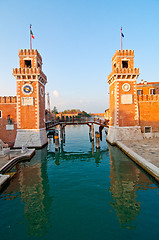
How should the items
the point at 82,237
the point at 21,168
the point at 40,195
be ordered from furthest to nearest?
1. the point at 21,168
2. the point at 40,195
3. the point at 82,237

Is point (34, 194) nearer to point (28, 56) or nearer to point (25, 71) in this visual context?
point (25, 71)

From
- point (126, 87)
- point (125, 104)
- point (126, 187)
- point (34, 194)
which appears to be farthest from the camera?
point (125, 104)

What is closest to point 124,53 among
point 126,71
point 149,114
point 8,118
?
point 126,71

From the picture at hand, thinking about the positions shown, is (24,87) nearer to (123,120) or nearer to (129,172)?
(123,120)

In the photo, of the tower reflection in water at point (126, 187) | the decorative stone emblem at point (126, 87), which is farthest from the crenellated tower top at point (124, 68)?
the tower reflection in water at point (126, 187)

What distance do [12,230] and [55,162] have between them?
371 inches

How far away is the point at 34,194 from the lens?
354 inches

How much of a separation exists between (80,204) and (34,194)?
3.09 m

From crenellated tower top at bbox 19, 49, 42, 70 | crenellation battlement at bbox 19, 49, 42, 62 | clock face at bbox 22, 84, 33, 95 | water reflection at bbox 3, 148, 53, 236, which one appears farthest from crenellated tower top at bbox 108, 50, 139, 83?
water reflection at bbox 3, 148, 53, 236

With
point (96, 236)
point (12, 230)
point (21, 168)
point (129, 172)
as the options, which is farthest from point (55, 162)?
point (96, 236)

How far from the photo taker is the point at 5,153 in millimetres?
16188

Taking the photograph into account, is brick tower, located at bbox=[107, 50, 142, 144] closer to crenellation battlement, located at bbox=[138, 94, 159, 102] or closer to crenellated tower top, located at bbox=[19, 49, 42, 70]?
crenellation battlement, located at bbox=[138, 94, 159, 102]

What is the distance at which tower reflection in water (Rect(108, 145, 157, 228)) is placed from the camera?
6.89 m

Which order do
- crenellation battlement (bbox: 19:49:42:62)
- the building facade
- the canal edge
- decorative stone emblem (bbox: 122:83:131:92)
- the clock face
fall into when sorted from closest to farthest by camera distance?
the canal edge → the building facade → the clock face → crenellation battlement (bbox: 19:49:42:62) → decorative stone emblem (bbox: 122:83:131:92)
